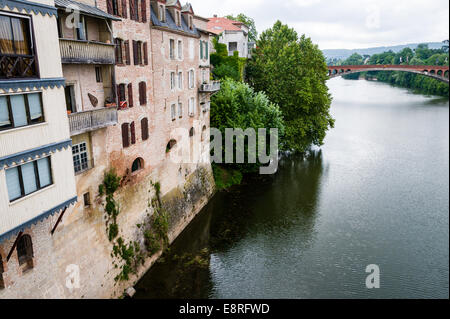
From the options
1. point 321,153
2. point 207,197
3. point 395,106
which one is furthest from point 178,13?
point 395,106

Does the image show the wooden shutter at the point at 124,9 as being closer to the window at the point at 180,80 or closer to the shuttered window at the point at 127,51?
the shuttered window at the point at 127,51

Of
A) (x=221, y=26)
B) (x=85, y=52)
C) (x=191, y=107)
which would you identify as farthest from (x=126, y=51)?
(x=221, y=26)

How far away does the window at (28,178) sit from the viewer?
463 inches

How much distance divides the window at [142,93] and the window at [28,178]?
10.3 meters

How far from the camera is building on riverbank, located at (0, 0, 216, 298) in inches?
604

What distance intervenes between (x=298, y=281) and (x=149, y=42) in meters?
19.9

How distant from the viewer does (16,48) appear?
11.2 metres

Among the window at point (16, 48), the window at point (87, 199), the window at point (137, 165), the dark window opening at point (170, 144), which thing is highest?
the window at point (16, 48)

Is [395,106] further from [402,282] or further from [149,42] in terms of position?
[149,42]

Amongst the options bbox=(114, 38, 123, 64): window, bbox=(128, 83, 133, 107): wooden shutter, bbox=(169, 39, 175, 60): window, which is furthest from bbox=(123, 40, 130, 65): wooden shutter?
bbox=(169, 39, 175, 60): window

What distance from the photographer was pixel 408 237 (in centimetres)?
2903

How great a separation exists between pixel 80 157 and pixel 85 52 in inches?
214

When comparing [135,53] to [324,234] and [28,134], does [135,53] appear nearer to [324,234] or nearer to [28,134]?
[28,134]

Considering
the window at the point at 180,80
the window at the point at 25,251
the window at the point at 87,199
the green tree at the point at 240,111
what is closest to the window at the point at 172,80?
the window at the point at 180,80
